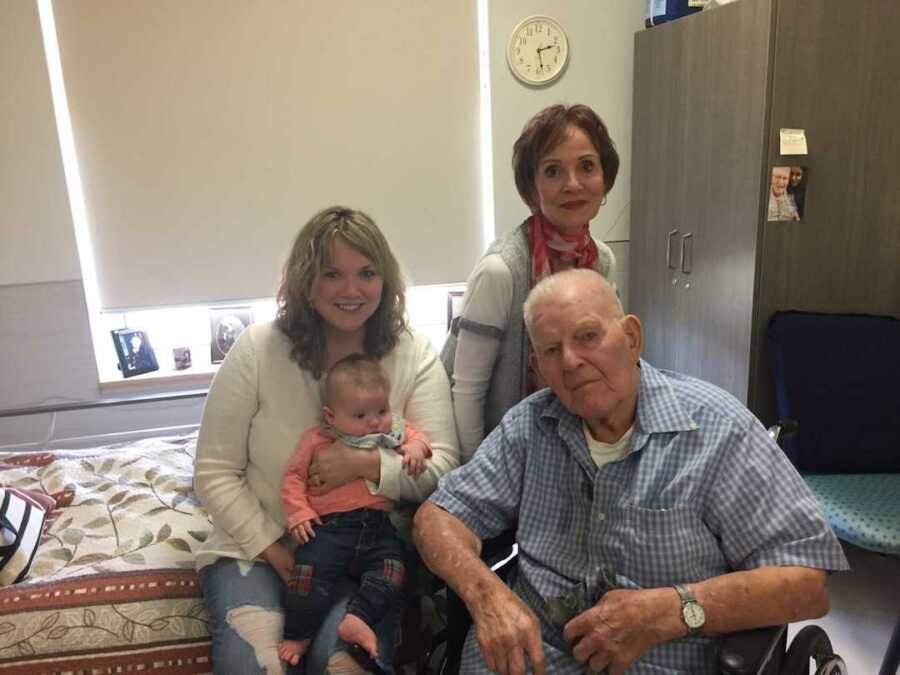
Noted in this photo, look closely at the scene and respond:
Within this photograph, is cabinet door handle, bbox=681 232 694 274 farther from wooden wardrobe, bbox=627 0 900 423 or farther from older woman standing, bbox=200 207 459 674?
older woman standing, bbox=200 207 459 674

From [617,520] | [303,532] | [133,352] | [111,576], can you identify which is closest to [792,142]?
[617,520]

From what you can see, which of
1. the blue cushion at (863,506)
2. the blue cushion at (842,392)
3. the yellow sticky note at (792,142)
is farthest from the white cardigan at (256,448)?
the yellow sticky note at (792,142)

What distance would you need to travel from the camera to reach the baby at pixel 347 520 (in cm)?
135

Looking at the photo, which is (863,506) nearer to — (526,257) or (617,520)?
(617,520)

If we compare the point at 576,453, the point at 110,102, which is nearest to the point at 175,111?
the point at 110,102

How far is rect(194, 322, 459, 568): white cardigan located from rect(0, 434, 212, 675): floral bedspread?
0.16 metres

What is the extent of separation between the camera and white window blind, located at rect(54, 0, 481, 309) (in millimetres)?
2721

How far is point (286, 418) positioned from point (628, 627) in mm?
816

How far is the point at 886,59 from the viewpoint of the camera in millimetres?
2227

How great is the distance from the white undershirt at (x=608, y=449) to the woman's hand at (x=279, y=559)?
2.22 feet

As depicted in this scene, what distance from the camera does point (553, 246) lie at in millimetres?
1619

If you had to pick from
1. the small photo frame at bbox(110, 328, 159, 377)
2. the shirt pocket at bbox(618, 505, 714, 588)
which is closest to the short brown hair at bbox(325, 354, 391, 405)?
the shirt pocket at bbox(618, 505, 714, 588)

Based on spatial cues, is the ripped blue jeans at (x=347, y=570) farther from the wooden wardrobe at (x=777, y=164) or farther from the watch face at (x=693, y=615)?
the wooden wardrobe at (x=777, y=164)

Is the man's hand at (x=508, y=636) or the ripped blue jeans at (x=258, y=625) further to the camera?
the ripped blue jeans at (x=258, y=625)
